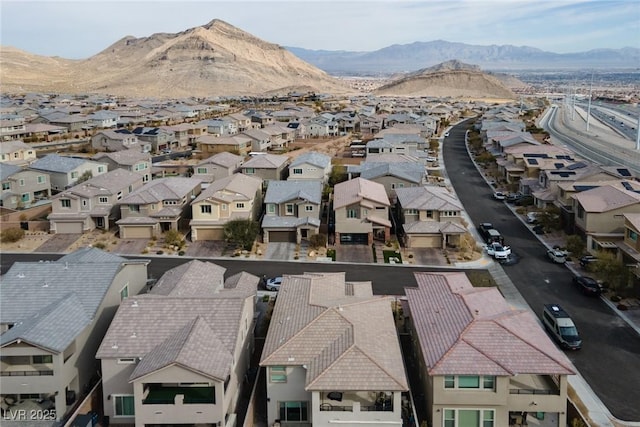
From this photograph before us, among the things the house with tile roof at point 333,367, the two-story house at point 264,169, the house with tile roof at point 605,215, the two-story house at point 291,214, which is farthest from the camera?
the two-story house at point 264,169

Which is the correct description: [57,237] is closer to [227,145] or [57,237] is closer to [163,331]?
[163,331]

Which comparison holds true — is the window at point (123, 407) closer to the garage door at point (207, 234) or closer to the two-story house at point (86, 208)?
the garage door at point (207, 234)

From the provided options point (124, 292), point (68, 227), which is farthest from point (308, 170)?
point (124, 292)

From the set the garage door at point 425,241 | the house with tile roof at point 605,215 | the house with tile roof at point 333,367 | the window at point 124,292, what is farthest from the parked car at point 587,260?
the window at point 124,292

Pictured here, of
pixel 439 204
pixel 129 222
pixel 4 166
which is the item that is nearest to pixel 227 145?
pixel 4 166

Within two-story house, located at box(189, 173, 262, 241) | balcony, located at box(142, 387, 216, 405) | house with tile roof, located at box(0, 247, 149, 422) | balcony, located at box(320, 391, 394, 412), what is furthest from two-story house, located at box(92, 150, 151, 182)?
balcony, located at box(320, 391, 394, 412)

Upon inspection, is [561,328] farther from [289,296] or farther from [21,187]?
[21,187]
